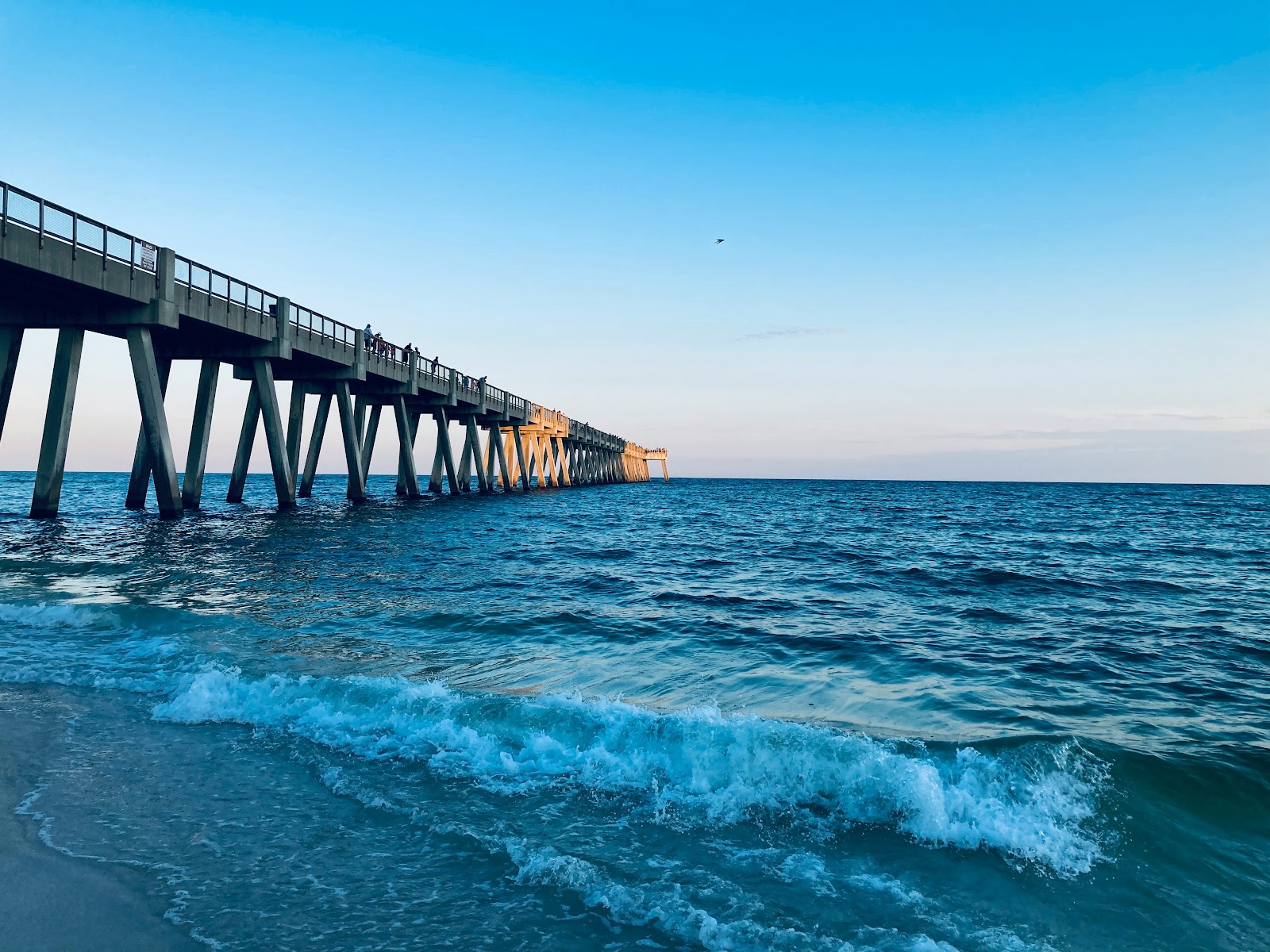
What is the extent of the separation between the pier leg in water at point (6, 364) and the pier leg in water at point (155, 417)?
282 cm

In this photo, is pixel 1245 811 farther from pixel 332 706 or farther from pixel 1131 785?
pixel 332 706

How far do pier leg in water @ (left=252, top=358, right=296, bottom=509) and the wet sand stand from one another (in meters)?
28.1

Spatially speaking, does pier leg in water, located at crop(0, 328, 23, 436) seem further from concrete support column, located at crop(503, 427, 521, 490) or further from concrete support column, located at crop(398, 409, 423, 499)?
concrete support column, located at crop(503, 427, 521, 490)

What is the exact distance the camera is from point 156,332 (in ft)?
87.9

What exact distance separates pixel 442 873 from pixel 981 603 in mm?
13192

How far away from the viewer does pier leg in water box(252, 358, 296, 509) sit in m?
30.0

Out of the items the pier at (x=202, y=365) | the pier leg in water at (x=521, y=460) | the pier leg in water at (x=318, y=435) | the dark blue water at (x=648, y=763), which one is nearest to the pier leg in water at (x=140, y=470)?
the pier at (x=202, y=365)

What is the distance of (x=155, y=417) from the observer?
2350 cm

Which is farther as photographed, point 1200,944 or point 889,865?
point 889,865

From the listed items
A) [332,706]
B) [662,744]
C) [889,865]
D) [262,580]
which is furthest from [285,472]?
[889,865]

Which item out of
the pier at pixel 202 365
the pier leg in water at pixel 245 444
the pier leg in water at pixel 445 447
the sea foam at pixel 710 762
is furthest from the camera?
the pier leg in water at pixel 445 447

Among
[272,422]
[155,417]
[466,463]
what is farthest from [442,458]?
[155,417]

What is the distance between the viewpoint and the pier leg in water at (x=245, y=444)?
3531 cm

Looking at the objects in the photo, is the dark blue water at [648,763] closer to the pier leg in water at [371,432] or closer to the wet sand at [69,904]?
the wet sand at [69,904]
